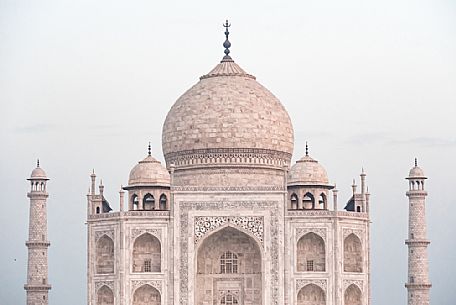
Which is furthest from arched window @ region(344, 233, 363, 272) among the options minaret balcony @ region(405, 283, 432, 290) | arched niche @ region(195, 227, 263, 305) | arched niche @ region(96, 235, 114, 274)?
arched niche @ region(96, 235, 114, 274)

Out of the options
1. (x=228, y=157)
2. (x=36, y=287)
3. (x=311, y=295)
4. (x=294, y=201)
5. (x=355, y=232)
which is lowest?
(x=311, y=295)

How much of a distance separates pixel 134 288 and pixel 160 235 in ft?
4.81

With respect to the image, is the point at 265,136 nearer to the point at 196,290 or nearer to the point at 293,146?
the point at 293,146

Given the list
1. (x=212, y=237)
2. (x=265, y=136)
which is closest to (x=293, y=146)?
(x=265, y=136)

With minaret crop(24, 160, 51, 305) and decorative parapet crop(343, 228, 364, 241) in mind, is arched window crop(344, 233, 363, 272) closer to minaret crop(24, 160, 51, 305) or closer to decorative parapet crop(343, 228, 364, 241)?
decorative parapet crop(343, 228, 364, 241)

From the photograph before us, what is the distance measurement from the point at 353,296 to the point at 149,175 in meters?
6.05

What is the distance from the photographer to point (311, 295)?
3784 cm

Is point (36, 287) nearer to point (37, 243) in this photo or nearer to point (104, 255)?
point (37, 243)

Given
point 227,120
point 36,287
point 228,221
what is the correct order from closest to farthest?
point 228,221, point 227,120, point 36,287

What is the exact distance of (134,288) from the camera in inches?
1479

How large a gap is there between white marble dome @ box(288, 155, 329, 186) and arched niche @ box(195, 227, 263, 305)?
1.97m

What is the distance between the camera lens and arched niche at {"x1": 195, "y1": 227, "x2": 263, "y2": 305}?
38406 millimetres

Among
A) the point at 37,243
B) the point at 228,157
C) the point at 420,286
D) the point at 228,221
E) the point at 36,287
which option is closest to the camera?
the point at 228,221

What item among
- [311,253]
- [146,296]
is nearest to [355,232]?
[311,253]
